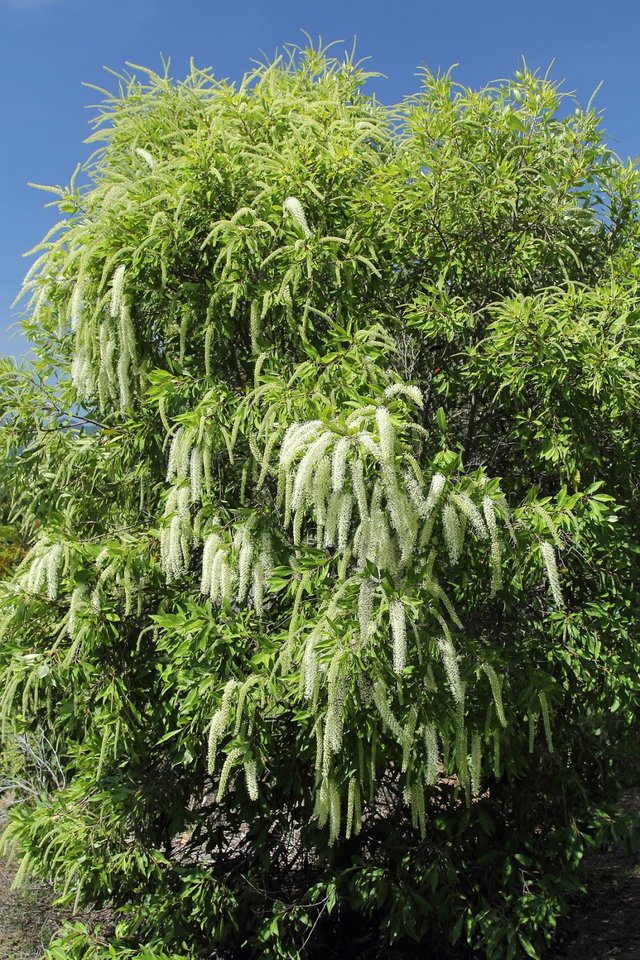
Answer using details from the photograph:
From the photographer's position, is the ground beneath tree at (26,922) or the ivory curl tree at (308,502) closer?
the ivory curl tree at (308,502)

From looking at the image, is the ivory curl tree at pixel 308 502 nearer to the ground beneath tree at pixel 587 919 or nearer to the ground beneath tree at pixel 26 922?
the ground beneath tree at pixel 587 919

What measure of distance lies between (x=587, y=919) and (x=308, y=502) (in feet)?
13.5

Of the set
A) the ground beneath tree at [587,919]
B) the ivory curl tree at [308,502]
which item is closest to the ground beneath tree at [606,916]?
the ground beneath tree at [587,919]

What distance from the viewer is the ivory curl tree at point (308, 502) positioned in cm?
348

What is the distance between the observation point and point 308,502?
3045 millimetres

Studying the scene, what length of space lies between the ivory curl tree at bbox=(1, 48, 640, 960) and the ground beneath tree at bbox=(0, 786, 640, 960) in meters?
1.11

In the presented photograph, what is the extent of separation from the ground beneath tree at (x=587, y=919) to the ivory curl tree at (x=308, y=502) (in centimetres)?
111

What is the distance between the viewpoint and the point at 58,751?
19.7ft

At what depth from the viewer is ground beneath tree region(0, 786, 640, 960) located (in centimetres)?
534

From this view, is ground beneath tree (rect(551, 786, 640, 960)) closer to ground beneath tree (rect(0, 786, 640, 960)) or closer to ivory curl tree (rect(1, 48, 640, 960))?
ground beneath tree (rect(0, 786, 640, 960))

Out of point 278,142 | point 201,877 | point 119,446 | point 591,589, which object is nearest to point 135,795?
point 201,877

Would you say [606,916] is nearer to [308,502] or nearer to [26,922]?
[26,922]

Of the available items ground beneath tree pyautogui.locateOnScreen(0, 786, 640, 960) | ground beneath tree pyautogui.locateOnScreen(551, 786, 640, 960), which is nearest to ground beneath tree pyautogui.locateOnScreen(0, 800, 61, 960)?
ground beneath tree pyautogui.locateOnScreen(0, 786, 640, 960)

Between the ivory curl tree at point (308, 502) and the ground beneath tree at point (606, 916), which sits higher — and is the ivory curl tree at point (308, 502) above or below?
above
